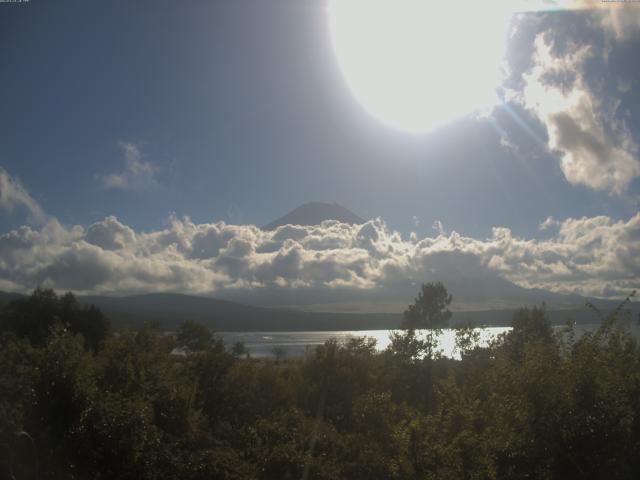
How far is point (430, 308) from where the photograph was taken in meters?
62.8

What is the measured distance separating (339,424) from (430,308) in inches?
1611

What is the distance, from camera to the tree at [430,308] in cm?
6234

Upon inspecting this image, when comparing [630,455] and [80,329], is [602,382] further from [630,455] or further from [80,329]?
[80,329]

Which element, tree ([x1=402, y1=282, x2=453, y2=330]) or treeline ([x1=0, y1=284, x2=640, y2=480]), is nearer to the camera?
treeline ([x1=0, y1=284, x2=640, y2=480])

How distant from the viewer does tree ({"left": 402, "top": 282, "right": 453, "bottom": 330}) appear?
6234 cm

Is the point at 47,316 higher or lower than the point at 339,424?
higher

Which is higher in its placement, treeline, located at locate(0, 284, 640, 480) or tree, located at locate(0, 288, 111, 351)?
tree, located at locate(0, 288, 111, 351)

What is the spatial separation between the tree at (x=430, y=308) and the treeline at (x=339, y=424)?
3877 cm

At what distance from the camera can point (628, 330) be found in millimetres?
14094

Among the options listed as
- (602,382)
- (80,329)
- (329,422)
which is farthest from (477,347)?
(80,329)

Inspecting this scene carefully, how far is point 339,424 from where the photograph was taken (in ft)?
78.0

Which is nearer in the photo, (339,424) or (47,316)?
(339,424)

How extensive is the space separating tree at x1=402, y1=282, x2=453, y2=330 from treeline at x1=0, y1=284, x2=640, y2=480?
3877 centimetres

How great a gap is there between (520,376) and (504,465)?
180 centimetres
